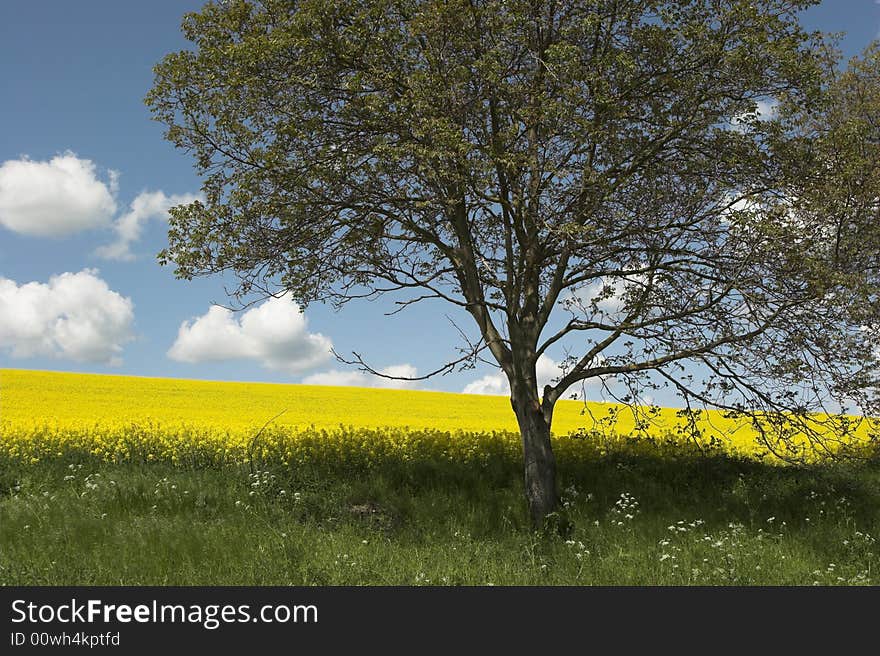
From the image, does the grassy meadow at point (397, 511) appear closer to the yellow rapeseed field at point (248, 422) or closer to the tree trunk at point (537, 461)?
the yellow rapeseed field at point (248, 422)

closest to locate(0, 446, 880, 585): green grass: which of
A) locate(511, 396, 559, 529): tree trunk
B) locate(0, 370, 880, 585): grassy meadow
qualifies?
locate(0, 370, 880, 585): grassy meadow

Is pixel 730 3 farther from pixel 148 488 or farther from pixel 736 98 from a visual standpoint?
pixel 148 488

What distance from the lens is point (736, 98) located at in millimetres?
12164

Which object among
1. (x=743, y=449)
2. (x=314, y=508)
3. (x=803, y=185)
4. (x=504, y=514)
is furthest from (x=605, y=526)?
(x=743, y=449)

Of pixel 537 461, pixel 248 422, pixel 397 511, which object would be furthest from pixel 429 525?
pixel 248 422

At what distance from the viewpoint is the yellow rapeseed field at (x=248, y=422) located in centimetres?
1622

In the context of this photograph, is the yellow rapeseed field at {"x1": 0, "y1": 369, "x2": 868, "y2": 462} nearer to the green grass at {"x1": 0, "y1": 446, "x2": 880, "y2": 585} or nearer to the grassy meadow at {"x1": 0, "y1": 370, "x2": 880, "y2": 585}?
the grassy meadow at {"x1": 0, "y1": 370, "x2": 880, "y2": 585}

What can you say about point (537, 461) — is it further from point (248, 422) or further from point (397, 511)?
point (248, 422)

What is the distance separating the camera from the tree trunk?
1278cm

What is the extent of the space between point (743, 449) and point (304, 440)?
13376 millimetres

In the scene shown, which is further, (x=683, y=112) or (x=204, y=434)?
(x=204, y=434)

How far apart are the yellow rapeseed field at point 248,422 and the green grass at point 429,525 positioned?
988 mm

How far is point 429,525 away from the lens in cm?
1240

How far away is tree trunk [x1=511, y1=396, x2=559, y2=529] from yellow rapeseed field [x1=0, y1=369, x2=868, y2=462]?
3.40 ft
